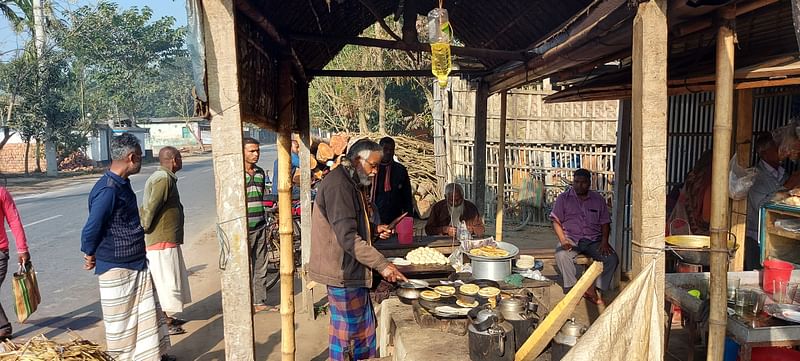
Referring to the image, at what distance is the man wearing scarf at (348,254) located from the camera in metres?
3.40

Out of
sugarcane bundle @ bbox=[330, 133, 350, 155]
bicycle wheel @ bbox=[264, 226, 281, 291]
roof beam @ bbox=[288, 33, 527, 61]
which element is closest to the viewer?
roof beam @ bbox=[288, 33, 527, 61]

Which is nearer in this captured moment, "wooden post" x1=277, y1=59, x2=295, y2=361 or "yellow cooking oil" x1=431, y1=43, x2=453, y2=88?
"yellow cooking oil" x1=431, y1=43, x2=453, y2=88

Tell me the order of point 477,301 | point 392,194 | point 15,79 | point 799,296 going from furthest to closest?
point 15,79 → point 392,194 → point 477,301 → point 799,296

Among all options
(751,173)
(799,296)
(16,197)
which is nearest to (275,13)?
(751,173)

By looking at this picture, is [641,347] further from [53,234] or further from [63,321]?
[53,234]

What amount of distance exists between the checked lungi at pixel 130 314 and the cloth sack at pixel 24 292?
0.92 m

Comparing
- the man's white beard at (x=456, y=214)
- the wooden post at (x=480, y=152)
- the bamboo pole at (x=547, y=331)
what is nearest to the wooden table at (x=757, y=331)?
the bamboo pole at (x=547, y=331)

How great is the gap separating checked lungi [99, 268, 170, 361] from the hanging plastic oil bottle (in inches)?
110

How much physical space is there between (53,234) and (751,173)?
10.7 meters

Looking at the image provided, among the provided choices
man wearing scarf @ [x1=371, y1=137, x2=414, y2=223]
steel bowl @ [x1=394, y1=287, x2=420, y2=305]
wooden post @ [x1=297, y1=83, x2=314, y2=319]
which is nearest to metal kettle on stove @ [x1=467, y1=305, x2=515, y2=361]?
steel bowl @ [x1=394, y1=287, x2=420, y2=305]

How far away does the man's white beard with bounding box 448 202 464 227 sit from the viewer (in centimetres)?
554

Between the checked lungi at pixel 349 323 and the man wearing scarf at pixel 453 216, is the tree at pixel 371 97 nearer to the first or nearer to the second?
the man wearing scarf at pixel 453 216

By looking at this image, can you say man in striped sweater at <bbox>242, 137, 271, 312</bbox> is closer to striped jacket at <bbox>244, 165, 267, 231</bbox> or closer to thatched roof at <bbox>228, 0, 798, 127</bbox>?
striped jacket at <bbox>244, 165, 267, 231</bbox>

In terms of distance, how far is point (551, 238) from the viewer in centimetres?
965
